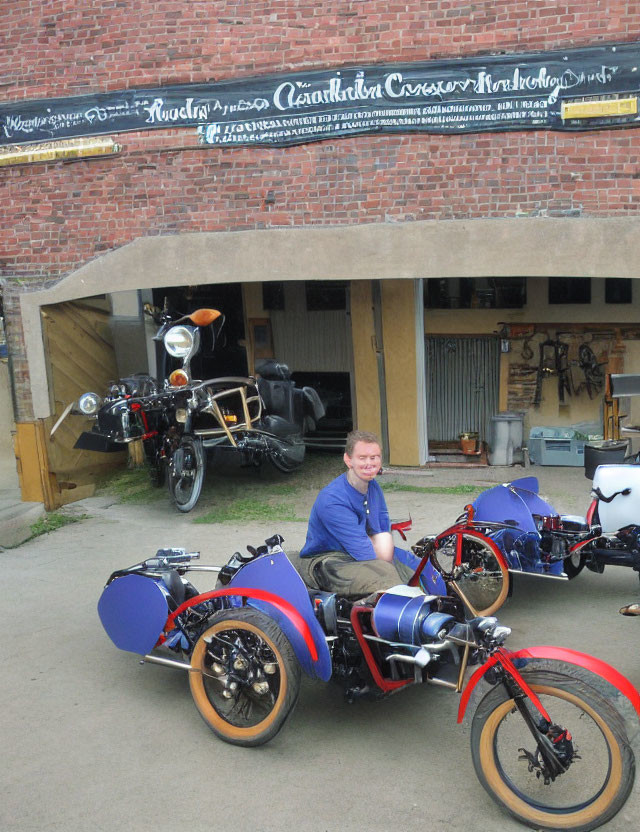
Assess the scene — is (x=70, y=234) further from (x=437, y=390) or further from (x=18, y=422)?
(x=437, y=390)

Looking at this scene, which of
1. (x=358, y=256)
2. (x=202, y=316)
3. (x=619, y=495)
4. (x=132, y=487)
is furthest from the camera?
(x=132, y=487)

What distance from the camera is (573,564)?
6469mm

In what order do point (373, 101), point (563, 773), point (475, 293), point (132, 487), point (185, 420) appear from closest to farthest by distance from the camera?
point (563, 773)
point (373, 101)
point (185, 420)
point (132, 487)
point (475, 293)

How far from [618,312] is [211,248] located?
19.7 ft

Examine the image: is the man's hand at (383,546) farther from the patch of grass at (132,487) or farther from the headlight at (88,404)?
the patch of grass at (132,487)

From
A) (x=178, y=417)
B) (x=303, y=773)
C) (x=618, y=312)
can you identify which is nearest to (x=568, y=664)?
(x=303, y=773)

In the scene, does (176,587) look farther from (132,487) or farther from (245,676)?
(132,487)

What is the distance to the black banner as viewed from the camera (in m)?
9.13

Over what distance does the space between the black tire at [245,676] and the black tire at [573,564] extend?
260 cm

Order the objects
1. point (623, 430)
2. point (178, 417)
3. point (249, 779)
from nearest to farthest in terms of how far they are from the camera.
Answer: point (249, 779), point (623, 430), point (178, 417)

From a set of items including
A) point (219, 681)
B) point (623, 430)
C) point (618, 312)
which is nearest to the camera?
point (219, 681)

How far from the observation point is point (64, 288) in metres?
10.8

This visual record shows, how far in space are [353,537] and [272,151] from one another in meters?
6.13

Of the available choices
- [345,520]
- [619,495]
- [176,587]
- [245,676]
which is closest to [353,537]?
[345,520]
